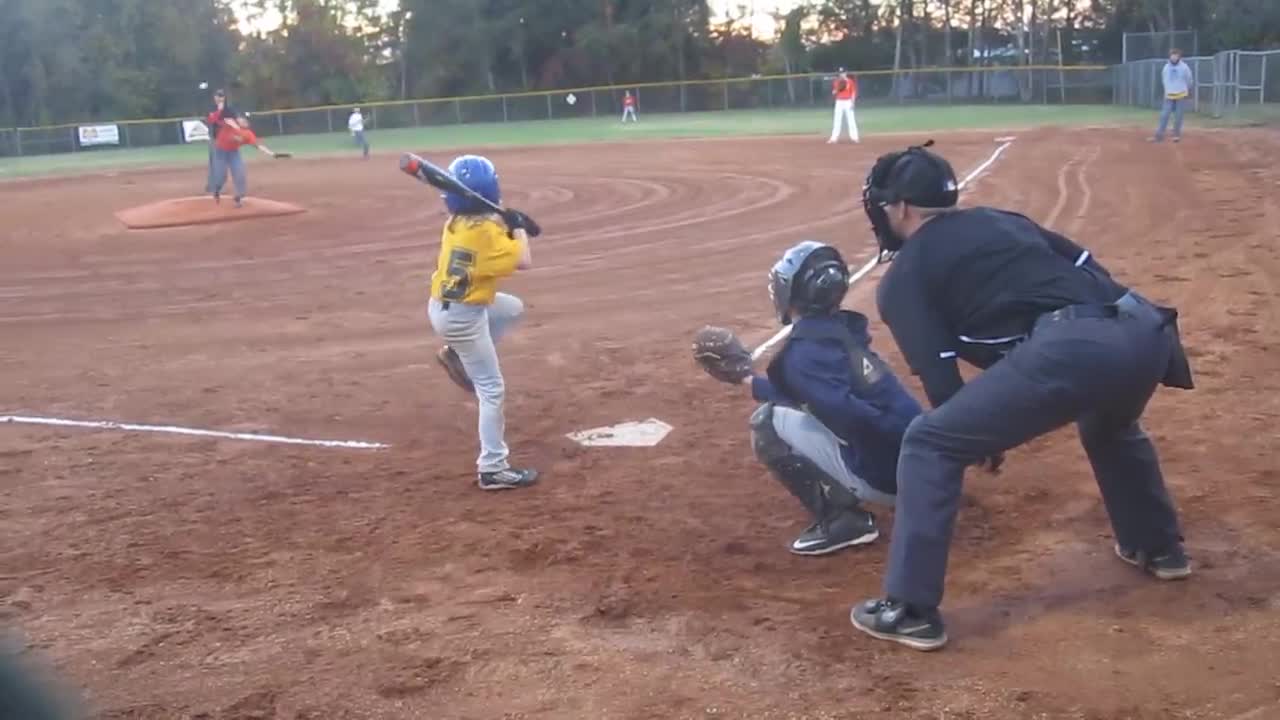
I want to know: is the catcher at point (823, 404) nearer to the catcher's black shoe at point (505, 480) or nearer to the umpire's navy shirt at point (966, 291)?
the umpire's navy shirt at point (966, 291)

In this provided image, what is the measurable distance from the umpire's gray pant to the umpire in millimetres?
2680

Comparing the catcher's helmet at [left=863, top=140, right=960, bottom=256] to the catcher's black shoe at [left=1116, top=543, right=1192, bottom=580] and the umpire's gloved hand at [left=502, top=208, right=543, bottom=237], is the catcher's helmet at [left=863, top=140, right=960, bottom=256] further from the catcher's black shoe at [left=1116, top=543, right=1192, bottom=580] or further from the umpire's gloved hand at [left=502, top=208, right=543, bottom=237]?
the umpire's gloved hand at [left=502, top=208, right=543, bottom=237]

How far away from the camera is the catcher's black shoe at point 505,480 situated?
23.2ft

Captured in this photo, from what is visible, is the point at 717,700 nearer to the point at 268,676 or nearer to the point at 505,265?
the point at 268,676

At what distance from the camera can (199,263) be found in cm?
1636

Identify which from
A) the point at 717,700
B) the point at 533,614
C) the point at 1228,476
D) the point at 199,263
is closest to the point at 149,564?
the point at 533,614

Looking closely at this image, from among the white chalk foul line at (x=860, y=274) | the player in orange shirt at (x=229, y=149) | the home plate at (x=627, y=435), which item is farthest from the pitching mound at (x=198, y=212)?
the home plate at (x=627, y=435)

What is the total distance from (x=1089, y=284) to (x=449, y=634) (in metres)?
2.74

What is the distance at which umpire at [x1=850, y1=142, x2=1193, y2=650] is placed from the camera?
4516 millimetres

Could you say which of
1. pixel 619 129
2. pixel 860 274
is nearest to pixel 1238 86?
pixel 619 129

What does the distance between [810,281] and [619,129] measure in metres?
42.1

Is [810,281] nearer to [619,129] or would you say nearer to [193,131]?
[619,129]

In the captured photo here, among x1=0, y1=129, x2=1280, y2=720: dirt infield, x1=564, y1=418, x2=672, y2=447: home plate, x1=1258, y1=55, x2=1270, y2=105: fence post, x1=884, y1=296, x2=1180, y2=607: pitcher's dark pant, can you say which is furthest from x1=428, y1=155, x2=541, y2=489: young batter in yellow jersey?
x1=1258, y1=55, x2=1270, y2=105: fence post

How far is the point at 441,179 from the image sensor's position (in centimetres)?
660
